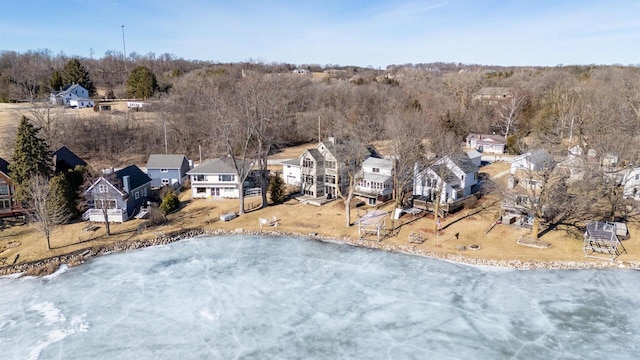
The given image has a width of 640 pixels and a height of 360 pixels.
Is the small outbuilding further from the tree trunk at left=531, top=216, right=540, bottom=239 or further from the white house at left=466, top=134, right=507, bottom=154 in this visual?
the white house at left=466, top=134, right=507, bottom=154

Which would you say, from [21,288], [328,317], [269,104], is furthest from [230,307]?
[269,104]

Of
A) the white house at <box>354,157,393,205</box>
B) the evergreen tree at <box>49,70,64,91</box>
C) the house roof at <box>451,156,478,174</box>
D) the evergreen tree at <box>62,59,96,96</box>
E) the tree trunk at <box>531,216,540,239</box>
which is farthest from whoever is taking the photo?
the evergreen tree at <box>49,70,64,91</box>

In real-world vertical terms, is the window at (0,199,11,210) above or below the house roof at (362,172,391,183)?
below

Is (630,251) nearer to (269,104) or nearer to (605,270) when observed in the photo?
(605,270)

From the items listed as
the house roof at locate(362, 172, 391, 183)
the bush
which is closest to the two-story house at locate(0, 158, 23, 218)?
the bush

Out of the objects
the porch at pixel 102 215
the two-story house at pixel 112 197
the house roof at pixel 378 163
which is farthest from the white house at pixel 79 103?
the house roof at pixel 378 163
